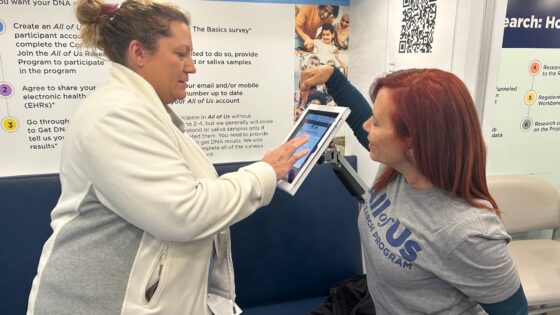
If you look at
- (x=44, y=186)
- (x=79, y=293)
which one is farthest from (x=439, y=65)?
(x=44, y=186)

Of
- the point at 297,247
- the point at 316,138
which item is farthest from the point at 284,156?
the point at 297,247

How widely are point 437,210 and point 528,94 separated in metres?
1.27

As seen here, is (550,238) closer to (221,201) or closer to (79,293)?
(221,201)

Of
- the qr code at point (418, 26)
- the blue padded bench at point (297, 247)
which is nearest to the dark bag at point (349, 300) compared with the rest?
the blue padded bench at point (297, 247)

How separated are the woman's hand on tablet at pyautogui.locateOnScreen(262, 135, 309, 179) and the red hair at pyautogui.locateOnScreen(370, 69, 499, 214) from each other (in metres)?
0.34

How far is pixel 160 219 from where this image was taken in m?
0.91

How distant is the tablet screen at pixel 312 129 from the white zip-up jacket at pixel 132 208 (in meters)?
0.12

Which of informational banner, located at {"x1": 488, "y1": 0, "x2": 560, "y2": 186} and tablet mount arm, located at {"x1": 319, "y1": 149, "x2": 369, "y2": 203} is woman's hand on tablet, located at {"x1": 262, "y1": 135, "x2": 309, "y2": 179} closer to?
tablet mount arm, located at {"x1": 319, "y1": 149, "x2": 369, "y2": 203}

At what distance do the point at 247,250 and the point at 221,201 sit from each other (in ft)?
3.47

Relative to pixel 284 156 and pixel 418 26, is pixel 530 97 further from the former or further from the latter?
pixel 284 156

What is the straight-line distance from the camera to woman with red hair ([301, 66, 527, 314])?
2.86 ft

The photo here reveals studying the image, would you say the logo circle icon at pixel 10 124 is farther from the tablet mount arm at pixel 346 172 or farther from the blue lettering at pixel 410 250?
the blue lettering at pixel 410 250

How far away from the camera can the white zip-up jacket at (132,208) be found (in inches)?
35.0

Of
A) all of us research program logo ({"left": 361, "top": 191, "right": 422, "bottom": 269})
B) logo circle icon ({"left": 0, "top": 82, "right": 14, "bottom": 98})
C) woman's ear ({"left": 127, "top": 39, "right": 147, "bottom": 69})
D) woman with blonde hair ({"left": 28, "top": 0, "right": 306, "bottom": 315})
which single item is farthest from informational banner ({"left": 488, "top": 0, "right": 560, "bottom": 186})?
logo circle icon ({"left": 0, "top": 82, "right": 14, "bottom": 98})
